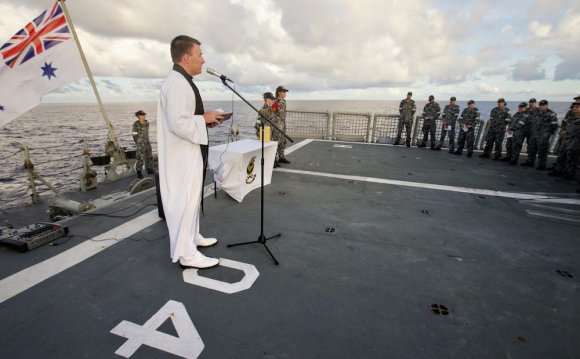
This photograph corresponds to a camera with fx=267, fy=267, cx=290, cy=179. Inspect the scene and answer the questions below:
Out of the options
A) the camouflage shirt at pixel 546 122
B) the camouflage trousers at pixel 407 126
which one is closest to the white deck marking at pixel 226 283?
the camouflage shirt at pixel 546 122

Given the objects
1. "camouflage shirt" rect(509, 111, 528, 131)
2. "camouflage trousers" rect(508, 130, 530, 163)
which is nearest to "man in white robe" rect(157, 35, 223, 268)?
"camouflage trousers" rect(508, 130, 530, 163)

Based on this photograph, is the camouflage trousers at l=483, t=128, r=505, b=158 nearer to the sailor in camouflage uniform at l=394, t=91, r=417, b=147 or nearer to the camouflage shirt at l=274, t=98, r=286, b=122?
the sailor in camouflage uniform at l=394, t=91, r=417, b=147

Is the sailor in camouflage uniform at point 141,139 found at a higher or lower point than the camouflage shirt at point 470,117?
lower

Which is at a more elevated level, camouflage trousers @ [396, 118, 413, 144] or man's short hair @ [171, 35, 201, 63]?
man's short hair @ [171, 35, 201, 63]

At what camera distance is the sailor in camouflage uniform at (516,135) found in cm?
896

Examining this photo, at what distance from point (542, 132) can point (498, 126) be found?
4.26ft

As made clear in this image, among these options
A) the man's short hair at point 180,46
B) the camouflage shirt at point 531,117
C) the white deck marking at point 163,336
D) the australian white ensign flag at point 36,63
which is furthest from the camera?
the camouflage shirt at point 531,117

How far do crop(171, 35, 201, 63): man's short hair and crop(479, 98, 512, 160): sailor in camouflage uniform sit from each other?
10.7 m

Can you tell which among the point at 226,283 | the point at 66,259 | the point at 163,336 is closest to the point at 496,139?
the point at 226,283

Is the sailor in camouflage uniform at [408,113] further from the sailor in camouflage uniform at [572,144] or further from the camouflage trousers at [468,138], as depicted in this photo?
the sailor in camouflage uniform at [572,144]

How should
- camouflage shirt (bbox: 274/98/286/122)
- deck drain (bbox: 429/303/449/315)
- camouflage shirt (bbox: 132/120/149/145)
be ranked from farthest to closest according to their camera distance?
camouflage shirt (bbox: 132/120/149/145) < camouflage shirt (bbox: 274/98/286/122) < deck drain (bbox: 429/303/449/315)

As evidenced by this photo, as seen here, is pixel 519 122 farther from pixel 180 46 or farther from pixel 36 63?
pixel 36 63

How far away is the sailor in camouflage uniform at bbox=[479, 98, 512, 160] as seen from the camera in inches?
374

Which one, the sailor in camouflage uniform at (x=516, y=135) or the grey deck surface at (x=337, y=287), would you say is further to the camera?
the sailor in camouflage uniform at (x=516, y=135)
